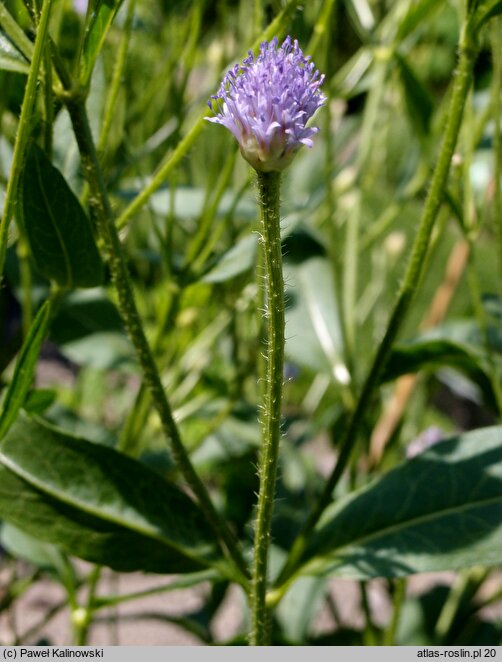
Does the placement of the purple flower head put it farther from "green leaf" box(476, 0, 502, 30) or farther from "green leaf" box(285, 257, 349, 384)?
"green leaf" box(285, 257, 349, 384)

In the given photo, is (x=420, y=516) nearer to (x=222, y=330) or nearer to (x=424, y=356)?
(x=424, y=356)

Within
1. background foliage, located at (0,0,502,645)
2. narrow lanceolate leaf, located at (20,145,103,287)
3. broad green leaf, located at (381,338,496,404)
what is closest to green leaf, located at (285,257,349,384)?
background foliage, located at (0,0,502,645)

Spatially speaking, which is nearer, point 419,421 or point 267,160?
point 267,160

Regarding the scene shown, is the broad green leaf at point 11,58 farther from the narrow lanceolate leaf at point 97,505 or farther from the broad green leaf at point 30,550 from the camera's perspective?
the broad green leaf at point 30,550

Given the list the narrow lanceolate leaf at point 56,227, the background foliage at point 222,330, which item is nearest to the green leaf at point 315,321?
the background foliage at point 222,330

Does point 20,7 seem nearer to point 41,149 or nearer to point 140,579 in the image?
point 41,149

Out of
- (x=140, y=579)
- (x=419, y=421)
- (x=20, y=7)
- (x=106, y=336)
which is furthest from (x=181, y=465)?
(x=140, y=579)
